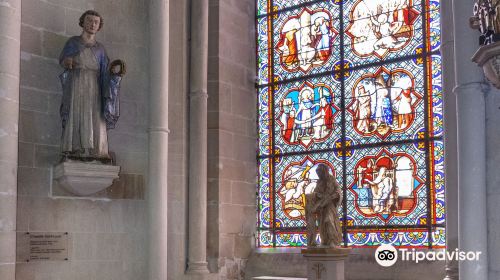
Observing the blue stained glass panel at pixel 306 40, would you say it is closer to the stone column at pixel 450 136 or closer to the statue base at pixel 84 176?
the stone column at pixel 450 136

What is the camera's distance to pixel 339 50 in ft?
31.7

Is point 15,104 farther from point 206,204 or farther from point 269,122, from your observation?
point 269,122

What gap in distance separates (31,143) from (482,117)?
4.28m

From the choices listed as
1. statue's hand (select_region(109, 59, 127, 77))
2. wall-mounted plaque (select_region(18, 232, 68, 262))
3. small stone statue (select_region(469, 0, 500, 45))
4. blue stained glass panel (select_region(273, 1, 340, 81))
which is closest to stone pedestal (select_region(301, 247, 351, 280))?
wall-mounted plaque (select_region(18, 232, 68, 262))

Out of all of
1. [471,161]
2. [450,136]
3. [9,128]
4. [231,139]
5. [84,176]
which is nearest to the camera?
[471,161]

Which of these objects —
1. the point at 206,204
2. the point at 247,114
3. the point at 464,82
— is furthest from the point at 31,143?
the point at 464,82

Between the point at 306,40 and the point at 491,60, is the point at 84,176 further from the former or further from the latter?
the point at 491,60

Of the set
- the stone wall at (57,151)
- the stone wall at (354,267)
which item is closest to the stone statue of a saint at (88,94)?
the stone wall at (57,151)

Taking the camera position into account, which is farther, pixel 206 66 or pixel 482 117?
pixel 206 66

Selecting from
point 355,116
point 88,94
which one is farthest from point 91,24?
point 355,116

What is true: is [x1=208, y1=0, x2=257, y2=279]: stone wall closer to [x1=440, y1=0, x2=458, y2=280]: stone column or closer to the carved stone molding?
[x1=440, y1=0, x2=458, y2=280]: stone column

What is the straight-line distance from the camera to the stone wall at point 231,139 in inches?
368

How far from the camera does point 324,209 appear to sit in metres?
7.67

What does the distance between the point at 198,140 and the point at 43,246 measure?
243 centimetres
